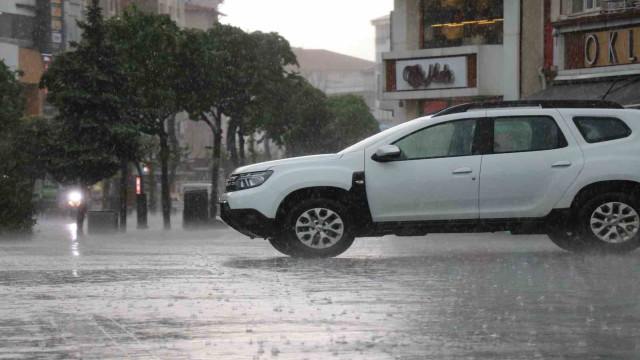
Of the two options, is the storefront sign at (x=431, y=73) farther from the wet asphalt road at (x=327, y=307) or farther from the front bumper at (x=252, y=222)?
the front bumper at (x=252, y=222)

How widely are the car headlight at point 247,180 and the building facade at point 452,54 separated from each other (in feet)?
63.1

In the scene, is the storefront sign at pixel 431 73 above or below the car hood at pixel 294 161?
above

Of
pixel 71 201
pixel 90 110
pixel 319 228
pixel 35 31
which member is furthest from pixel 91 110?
pixel 35 31

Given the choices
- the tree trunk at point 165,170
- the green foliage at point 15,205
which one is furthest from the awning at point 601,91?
the tree trunk at point 165,170

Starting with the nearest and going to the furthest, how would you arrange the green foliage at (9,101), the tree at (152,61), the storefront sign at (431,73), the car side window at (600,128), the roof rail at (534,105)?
the car side window at (600,128), the roof rail at (534,105), the storefront sign at (431,73), the tree at (152,61), the green foliage at (9,101)

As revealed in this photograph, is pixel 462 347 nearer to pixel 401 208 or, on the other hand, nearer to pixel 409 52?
pixel 401 208

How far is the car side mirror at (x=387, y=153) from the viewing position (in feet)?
46.3

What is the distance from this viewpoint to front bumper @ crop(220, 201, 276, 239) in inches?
569

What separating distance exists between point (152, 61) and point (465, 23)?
44.7 ft

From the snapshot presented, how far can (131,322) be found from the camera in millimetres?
8695

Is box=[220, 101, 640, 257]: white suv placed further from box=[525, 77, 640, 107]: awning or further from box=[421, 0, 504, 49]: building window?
box=[421, 0, 504, 49]: building window

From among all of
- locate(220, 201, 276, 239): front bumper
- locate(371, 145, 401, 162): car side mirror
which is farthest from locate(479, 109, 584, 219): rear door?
locate(220, 201, 276, 239): front bumper

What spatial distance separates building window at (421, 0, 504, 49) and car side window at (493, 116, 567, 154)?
64.0 ft

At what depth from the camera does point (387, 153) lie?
14.1m
